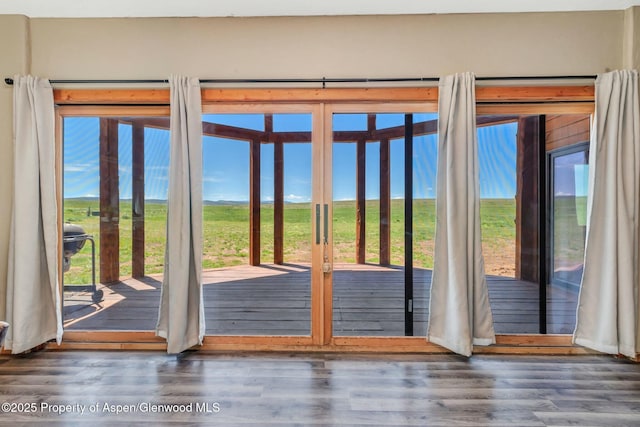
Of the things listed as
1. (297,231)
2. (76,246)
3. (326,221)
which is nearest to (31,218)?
(76,246)

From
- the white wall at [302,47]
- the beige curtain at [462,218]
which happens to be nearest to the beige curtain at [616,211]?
the white wall at [302,47]

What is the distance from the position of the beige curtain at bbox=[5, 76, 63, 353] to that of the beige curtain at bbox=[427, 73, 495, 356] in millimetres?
3176

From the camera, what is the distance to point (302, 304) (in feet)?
9.43

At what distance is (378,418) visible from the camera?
1.87m

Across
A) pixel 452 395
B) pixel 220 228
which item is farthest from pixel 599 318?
pixel 220 228

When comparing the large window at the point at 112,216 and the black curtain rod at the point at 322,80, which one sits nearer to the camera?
the black curtain rod at the point at 322,80

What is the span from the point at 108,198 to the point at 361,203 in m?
2.25

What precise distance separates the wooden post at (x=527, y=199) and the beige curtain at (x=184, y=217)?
2749 mm

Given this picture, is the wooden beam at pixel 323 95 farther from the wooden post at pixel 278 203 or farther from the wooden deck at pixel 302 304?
the wooden deck at pixel 302 304

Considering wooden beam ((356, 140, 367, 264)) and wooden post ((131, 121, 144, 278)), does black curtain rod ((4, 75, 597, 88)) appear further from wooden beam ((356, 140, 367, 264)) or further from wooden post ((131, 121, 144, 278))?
wooden beam ((356, 140, 367, 264))

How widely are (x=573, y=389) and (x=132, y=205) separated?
3.67 meters

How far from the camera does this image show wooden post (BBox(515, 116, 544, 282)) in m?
2.79

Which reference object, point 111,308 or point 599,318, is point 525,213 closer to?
point 599,318

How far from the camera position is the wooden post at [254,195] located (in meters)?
2.85
